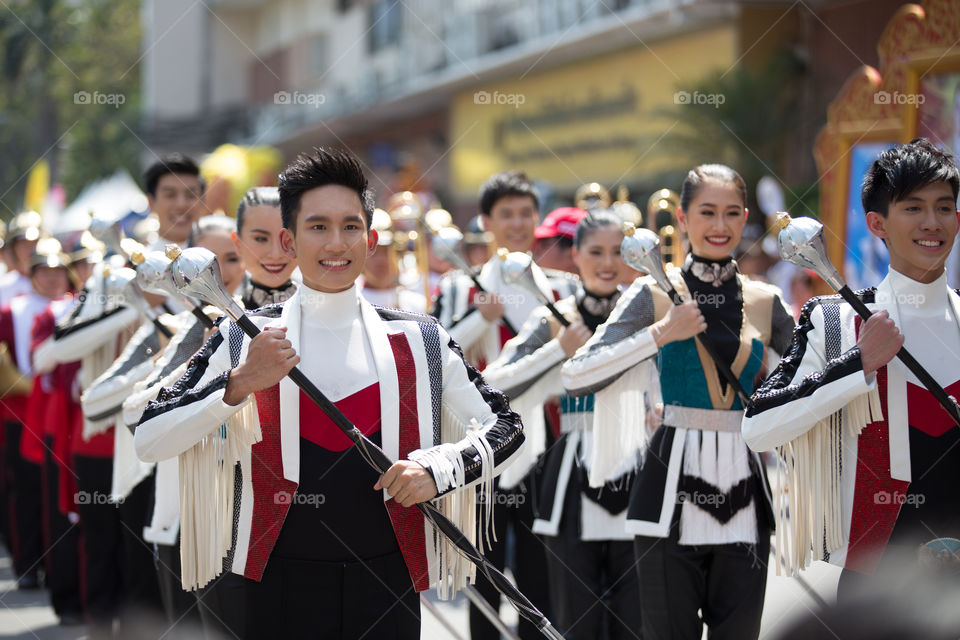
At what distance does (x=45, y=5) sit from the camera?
2455 cm

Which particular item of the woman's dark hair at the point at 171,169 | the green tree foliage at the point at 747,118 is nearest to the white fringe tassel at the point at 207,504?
the woman's dark hair at the point at 171,169

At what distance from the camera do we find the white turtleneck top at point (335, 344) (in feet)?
11.0

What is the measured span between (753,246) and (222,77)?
2719cm

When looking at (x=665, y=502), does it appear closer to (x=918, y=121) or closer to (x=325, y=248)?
(x=325, y=248)

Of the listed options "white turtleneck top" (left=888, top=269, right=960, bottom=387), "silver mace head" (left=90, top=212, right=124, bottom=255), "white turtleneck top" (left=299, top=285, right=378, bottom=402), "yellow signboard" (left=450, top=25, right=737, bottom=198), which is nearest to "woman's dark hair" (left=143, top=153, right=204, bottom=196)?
"silver mace head" (left=90, top=212, right=124, bottom=255)

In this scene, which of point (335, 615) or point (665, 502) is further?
point (665, 502)

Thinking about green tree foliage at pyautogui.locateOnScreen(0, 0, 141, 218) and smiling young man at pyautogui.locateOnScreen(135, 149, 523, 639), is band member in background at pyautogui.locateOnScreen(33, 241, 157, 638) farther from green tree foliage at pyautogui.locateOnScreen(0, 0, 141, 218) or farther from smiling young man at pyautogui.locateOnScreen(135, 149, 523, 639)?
green tree foliage at pyautogui.locateOnScreen(0, 0, 141, 218)

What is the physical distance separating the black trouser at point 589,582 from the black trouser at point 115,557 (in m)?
1.78

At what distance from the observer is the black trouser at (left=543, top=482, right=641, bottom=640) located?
17.3 ft

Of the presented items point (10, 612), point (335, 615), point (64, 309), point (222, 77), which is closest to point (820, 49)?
point (64, 309)

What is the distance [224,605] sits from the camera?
4.33m

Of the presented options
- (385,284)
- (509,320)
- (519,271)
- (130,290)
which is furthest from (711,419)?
(385,284)

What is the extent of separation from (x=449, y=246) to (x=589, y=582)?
176 centimetres

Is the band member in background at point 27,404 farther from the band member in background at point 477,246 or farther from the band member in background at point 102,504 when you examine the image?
the band member in background at point 477,246
